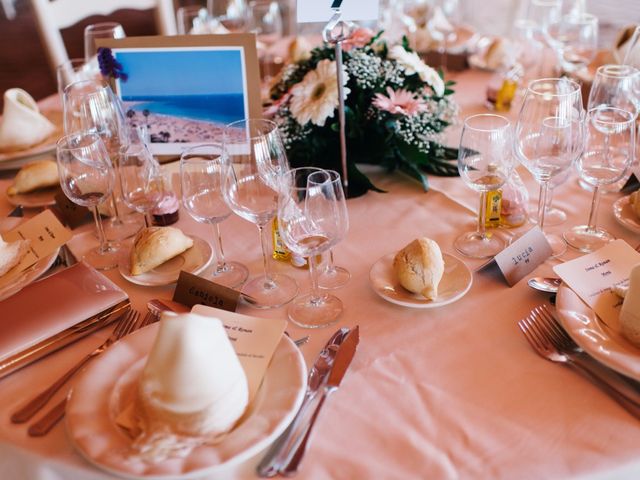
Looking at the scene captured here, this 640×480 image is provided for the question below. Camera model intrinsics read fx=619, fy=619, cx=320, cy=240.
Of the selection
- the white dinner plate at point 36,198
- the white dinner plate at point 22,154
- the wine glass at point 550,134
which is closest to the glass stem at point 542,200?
the wine glass at point 550,134

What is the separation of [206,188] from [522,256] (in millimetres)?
561

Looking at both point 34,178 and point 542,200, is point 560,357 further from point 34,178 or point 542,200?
point 34,178

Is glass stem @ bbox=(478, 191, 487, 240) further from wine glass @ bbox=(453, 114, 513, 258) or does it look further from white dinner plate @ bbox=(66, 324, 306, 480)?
white dinner plate @ bbox=(66, 324, 306, 480)

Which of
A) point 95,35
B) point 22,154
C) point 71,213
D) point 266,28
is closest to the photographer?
point 71,213

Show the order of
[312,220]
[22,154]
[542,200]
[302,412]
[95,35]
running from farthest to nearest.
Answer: [95,35], [22,154], [542,200], [312,220], [302,412]

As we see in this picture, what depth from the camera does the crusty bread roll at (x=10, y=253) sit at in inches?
44.1

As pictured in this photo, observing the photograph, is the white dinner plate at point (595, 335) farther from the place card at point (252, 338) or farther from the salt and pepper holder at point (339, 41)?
the salt and pepper holder at point (339, 41)

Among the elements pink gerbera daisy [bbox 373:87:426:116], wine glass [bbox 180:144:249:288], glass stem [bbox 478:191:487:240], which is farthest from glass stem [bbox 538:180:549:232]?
wine glass [bbox 180:144:249:288]

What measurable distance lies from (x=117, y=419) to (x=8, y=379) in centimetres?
24

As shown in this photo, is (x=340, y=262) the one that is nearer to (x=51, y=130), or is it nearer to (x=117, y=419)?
(x=117, y=419)

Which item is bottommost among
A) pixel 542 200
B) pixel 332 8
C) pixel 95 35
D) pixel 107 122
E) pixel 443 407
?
pixel 443 407

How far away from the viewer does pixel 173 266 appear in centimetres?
115

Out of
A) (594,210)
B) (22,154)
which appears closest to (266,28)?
(22,154)

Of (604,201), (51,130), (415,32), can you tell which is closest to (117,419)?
(604,201)
